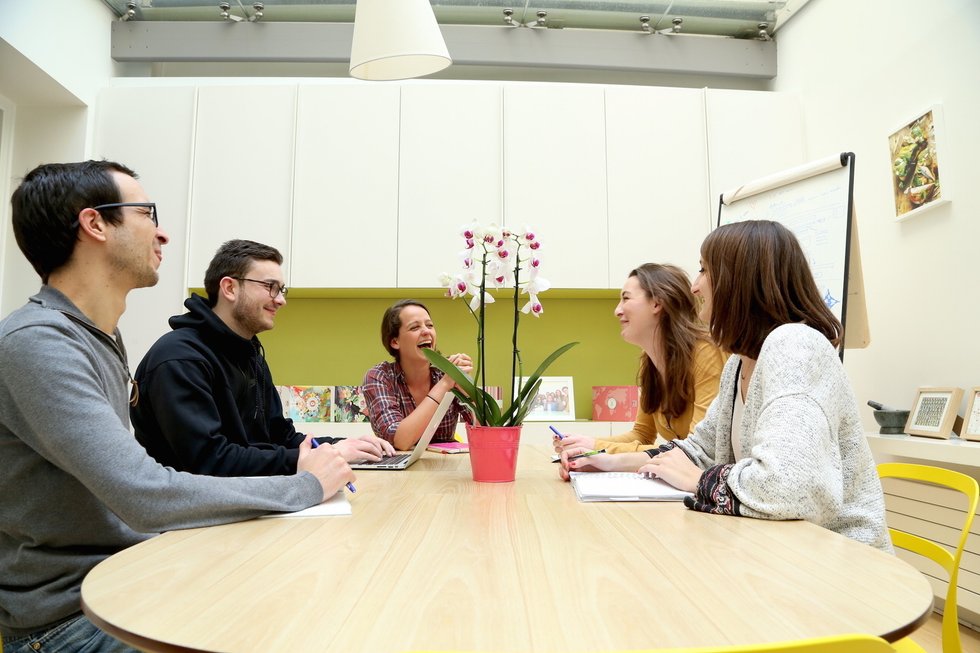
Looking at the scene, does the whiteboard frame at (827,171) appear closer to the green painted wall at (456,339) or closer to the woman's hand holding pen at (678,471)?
the green painted wall at (456,339)

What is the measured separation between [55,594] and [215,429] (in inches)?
22.4

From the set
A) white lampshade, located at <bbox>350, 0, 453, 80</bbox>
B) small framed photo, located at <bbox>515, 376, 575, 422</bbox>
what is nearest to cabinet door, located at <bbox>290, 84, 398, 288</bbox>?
small framed photo, located at <bbox>515, 376, 575, 422</bbox>

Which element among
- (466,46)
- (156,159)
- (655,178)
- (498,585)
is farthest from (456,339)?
(498,585)

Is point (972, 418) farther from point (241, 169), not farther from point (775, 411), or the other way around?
point (241, 169)

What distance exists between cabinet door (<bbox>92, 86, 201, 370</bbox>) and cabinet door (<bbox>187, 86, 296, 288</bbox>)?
0.07m

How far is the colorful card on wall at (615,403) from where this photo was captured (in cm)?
383

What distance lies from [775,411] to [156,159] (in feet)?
12.0

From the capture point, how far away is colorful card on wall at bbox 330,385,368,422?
3.76 m

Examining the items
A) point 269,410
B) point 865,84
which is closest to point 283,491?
point 269,410

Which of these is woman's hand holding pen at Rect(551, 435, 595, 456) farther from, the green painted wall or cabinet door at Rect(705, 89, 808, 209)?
cabinet door at Rect(705, 89, 808, 209)

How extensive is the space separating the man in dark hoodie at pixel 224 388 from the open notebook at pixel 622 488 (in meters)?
0.54

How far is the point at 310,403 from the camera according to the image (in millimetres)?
3789

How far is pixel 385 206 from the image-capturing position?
370 centimetres

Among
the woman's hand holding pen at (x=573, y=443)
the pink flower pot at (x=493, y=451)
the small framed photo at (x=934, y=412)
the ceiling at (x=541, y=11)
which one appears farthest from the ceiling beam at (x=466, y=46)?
the pink flower pot at (x=493, y=451)
